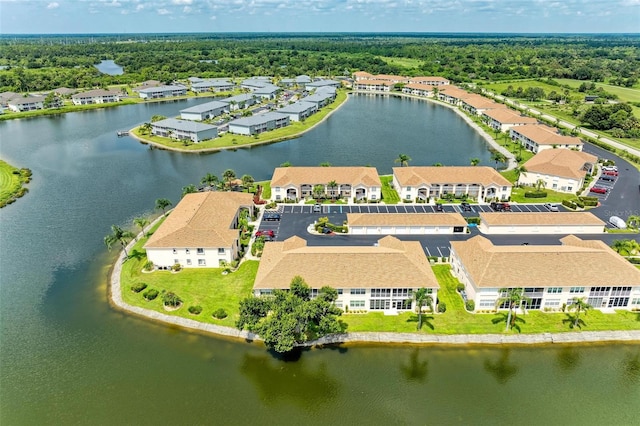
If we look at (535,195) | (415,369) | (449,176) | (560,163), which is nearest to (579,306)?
(415,369)

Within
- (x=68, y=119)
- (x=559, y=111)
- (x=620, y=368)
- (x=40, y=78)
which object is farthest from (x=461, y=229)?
(x=40, y=78)

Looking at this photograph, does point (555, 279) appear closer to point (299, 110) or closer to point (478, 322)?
point (478, 322)

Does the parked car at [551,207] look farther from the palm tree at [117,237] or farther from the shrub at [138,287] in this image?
the palm tree at [117,237]

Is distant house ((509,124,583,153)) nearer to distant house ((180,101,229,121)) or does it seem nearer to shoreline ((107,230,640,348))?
shoreline ((107,230,640,348))

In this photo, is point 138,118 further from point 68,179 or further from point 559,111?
point 559,111

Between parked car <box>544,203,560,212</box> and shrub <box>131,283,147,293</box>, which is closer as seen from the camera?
shrub <box>131,283,147,293</box>

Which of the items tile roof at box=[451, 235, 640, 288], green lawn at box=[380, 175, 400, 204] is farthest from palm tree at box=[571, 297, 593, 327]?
green lawn at box=[380, 175, 400, 204]

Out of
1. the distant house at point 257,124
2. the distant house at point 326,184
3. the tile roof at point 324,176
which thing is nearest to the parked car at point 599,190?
the distant house at point 326,184
